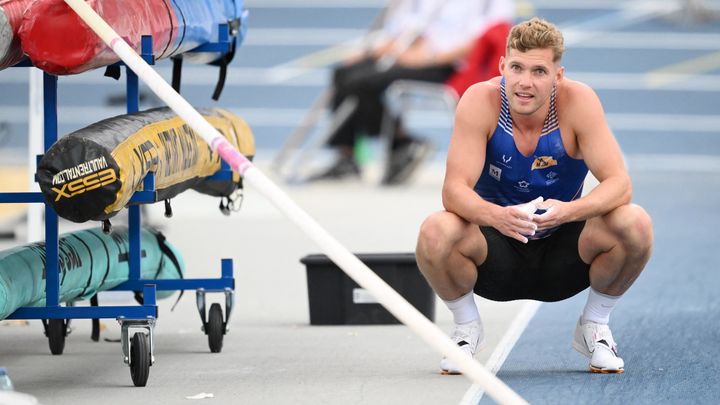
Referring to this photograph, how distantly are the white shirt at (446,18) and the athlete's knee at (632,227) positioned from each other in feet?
27.6

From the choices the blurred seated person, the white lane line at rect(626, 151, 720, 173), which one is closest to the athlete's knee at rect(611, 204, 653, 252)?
the blurred seated person

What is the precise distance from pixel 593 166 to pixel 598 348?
616 mm

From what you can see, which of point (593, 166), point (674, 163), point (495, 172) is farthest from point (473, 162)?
point (674, 163)

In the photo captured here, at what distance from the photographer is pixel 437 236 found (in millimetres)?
4660

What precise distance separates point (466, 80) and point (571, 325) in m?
7.04

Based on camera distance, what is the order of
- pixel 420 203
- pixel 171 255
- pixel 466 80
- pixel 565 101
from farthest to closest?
pixel 466 80 → pixel 420 203 → pixel 171 255 → pixel 565 101

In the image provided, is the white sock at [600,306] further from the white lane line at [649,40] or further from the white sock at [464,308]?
the white lane line at [649,40]

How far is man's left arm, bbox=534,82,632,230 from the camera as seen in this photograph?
4535 millimetres

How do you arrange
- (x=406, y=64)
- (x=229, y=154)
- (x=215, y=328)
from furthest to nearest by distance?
(x=406, y=64) → (x=215, y=328) → (x=229, y=154)

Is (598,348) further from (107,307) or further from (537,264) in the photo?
(107,307)

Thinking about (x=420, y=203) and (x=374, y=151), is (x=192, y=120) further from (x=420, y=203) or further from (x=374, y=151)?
(x=374, y=151)

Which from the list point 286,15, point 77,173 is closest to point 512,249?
point 77,173

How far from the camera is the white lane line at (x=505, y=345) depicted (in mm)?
4395

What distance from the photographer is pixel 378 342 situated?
5.61 m
